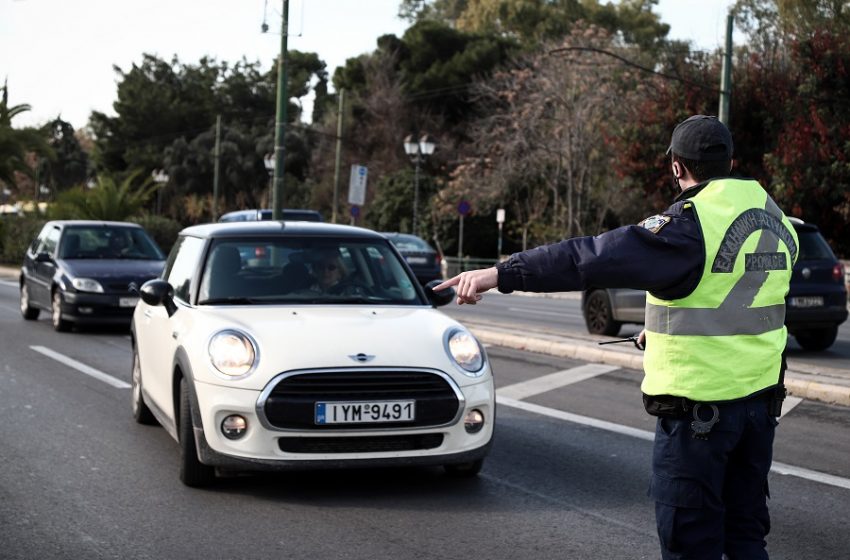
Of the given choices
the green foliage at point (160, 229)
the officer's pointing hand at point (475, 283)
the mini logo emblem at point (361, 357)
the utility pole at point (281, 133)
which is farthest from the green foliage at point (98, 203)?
the officer's pointing hand at point (475, 283)

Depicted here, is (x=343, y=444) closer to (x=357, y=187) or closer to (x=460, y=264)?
(x=357, y=187)

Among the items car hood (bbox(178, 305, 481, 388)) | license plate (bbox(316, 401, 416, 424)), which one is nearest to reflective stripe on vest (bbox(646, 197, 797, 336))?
license plate (bbox(316, 401, 416, 424))

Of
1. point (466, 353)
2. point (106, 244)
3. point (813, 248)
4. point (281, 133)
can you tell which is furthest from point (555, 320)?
point (466, 353)

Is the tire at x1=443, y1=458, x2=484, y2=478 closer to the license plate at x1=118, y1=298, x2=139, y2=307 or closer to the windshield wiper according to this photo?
the windshield wiper

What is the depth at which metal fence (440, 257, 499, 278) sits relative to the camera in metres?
40.8

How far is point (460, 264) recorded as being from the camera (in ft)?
132

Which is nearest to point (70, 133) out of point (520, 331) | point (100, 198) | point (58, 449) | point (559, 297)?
point (100, 198)

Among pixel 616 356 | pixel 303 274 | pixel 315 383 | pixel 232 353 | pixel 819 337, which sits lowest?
pixel 616 356

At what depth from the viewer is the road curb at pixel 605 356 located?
10.2 metres

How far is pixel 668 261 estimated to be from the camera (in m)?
3.44

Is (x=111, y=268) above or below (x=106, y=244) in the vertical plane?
below

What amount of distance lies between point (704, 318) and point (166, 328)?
458cm

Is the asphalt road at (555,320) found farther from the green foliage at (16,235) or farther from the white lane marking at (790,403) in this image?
the green foliage at (16,235)

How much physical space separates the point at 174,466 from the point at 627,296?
942cm
